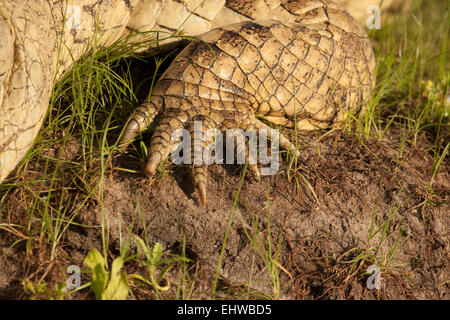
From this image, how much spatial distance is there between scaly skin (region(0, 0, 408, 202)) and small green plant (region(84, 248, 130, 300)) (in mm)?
524

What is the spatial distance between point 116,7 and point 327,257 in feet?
5.65

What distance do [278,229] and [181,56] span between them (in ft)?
3.50

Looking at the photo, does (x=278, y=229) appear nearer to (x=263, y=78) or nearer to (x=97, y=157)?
(x=263, y=78)

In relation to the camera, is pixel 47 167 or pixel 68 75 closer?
pixel 47 167

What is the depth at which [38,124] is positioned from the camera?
2.22 metres

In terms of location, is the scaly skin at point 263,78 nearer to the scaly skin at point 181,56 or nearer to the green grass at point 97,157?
the scaly skin at point 181,56

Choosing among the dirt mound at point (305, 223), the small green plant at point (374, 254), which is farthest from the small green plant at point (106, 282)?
the small green plant at point (374, 254)

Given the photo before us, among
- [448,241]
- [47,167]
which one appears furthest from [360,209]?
[47,167]

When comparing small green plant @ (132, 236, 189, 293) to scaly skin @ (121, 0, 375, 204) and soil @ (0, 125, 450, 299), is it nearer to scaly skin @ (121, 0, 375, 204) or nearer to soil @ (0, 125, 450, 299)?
soil @ (0, 125, 450, 299)

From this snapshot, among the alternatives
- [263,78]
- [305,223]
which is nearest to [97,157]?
[263,78]

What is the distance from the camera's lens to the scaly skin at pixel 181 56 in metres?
2.10

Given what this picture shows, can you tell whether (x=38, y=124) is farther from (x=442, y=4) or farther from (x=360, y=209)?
(x=442, y=4)

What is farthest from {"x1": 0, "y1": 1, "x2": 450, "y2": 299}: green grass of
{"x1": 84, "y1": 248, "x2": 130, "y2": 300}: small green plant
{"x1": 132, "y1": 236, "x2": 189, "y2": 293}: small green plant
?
{"x1": 84, "y1": 248, "x2": 130, "y2": 300}: small green plant
